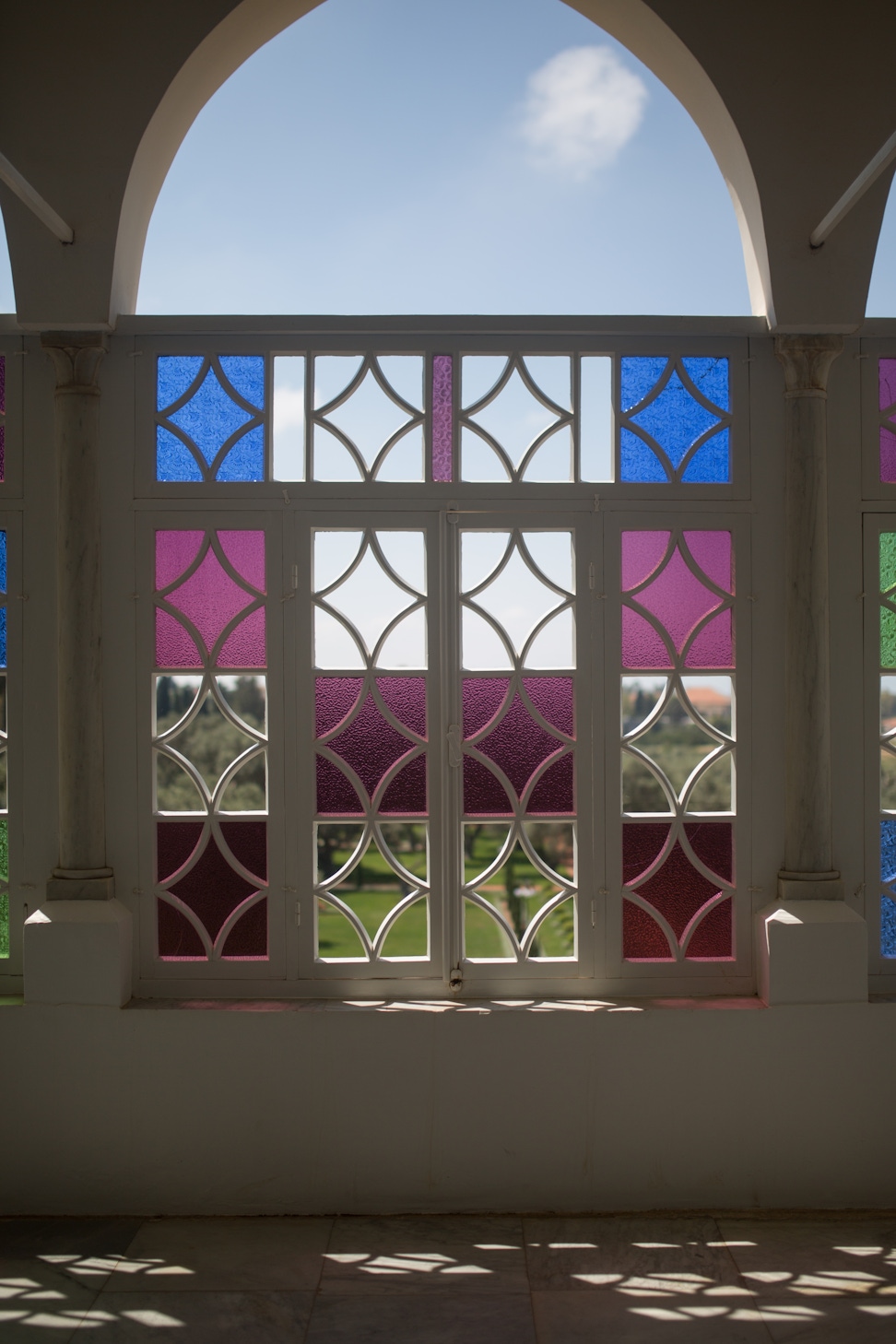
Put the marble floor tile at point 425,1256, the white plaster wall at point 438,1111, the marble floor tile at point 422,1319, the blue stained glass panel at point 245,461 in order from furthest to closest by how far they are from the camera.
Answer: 1. the blue stained glass panel at point 245,461
2. the white plaster wall at point 438,1111
3. the marble floor tile at point 425,1256
4. the marble floor tile at point 422,1319

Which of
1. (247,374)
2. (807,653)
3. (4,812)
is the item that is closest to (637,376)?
(807,653)

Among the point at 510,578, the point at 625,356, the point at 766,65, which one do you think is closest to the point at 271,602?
the point at 510,578

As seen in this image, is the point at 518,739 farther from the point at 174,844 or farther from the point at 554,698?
the point at 174,844

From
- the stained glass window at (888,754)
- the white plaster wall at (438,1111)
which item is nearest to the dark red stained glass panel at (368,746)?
the white plaster wall at (438,1111)

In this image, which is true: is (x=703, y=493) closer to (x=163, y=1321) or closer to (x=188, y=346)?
(x=188, y=346)

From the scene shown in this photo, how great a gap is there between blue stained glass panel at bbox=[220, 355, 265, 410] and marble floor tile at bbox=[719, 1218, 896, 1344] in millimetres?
3281

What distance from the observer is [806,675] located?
11.1 feet

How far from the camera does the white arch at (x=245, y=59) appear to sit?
3.28 meters

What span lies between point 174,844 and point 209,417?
1.57 m

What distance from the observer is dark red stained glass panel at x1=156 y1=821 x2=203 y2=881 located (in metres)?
3.46

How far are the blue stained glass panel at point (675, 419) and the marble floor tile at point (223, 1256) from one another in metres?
2.95

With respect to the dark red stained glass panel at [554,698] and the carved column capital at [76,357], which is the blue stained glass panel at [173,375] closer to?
the carved column capital at [76,357]

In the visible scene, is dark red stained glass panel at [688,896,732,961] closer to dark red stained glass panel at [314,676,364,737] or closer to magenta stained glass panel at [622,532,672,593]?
magenta stained glass panel at [622,532,672,593]

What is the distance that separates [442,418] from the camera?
11.4 ft
